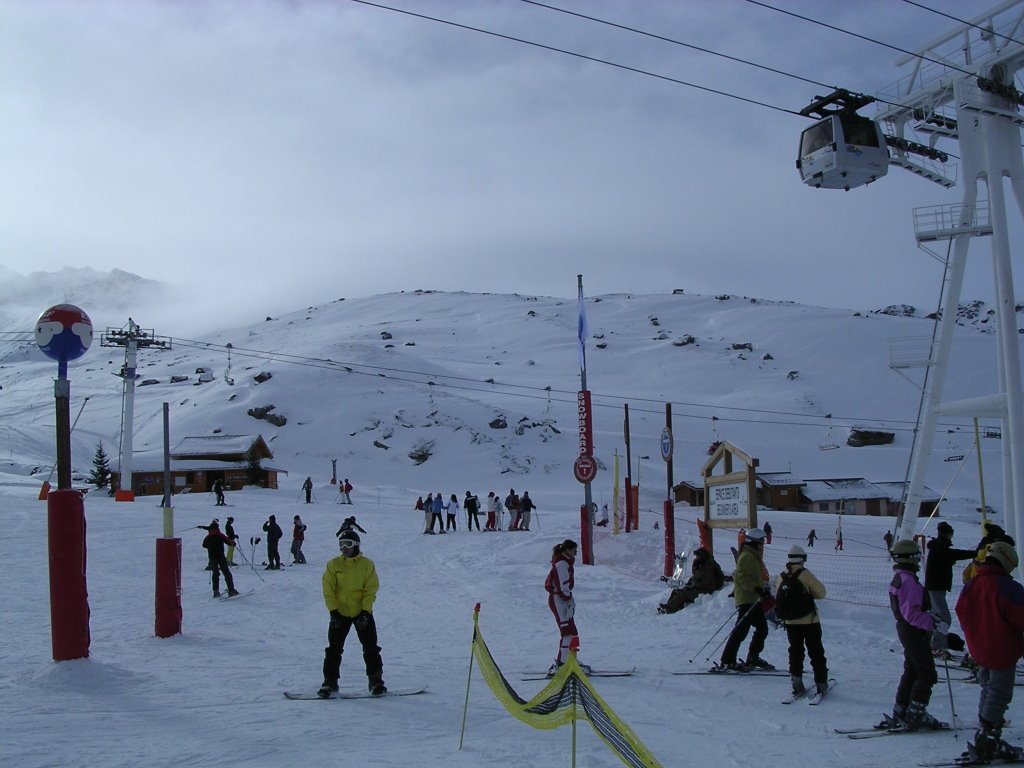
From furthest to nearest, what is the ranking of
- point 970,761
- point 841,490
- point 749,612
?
point 841,490 → point 749,612 → point 970,761

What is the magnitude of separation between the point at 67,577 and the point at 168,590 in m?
2.69

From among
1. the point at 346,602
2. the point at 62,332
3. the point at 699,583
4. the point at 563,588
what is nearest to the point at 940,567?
the point at 563,588

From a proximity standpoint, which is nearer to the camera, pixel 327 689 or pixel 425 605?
pixel 327 689

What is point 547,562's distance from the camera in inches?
842

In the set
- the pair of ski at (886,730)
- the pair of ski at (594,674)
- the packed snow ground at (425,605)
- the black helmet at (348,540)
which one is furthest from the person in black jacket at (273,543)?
the pair of ski at (886,730)

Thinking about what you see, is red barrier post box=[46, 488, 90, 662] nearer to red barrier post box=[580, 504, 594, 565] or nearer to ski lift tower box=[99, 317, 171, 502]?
red barrier post box=[580, 504, 594, 565]

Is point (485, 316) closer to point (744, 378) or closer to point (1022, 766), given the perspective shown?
point (744, 378)

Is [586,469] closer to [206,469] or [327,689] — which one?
[327,689]

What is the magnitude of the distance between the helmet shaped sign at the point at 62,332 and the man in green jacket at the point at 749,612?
813 cm

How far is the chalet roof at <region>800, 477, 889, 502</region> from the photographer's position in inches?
2340

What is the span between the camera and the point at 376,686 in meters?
7.85

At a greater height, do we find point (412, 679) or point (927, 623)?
point (927, 623)

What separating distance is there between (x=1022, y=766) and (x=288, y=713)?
567 centimetres

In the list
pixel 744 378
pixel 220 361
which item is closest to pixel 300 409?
pixel 220 361
